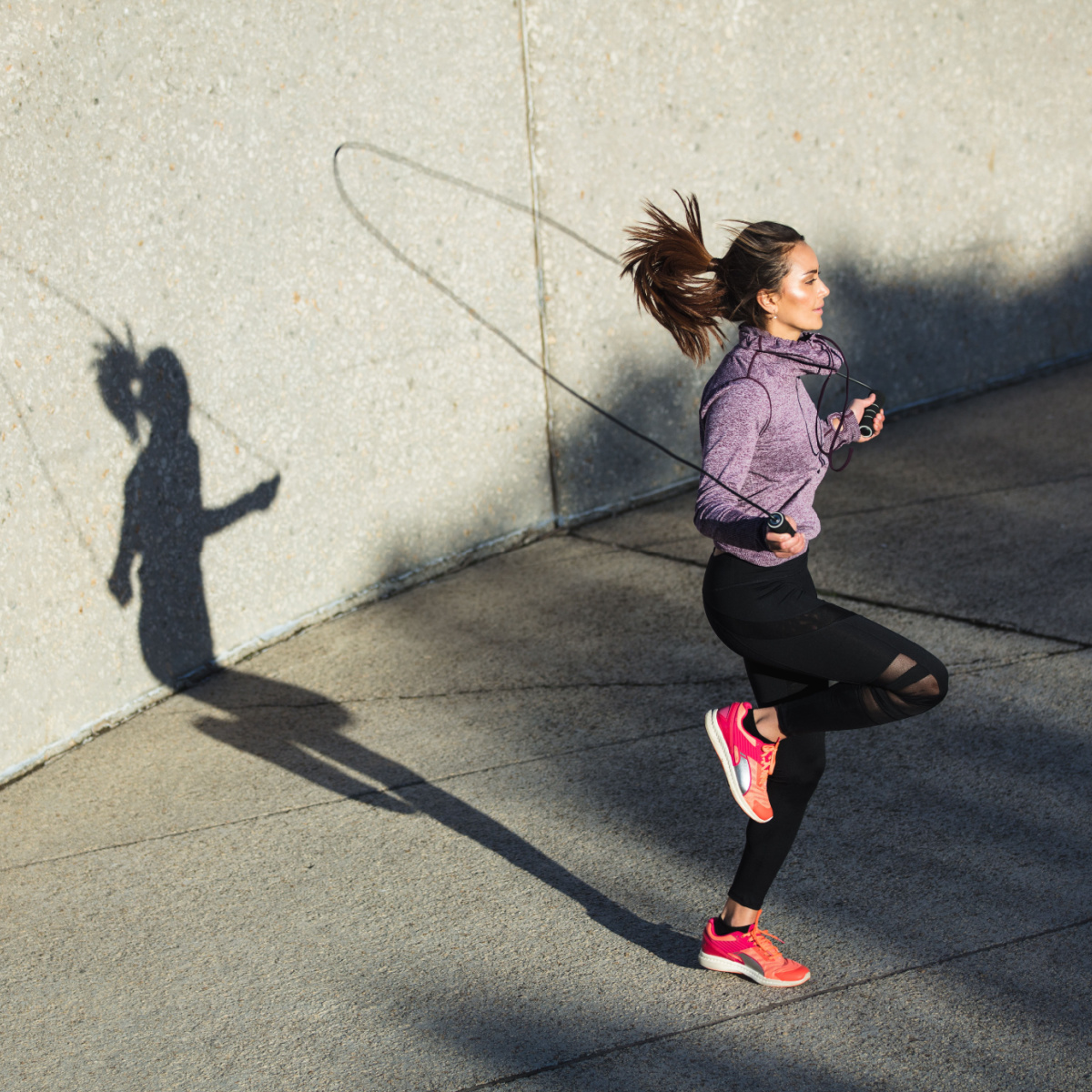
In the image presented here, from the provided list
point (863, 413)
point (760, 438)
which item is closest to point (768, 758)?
point (760, 438)

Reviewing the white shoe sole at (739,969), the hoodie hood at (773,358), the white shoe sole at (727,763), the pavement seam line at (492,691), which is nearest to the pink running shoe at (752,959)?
the white shoe sole at (739,969)

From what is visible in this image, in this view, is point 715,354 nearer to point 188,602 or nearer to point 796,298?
point 188,602

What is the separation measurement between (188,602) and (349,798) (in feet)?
4.53

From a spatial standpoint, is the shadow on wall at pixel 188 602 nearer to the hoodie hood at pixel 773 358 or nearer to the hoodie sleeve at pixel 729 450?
the hoodie sleeve at pixel 729 450

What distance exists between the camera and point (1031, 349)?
834 centimetres

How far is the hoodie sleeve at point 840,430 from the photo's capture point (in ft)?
10.2

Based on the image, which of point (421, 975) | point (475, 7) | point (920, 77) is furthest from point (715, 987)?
point (920, 77)

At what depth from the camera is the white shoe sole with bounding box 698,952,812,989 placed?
2973 mm

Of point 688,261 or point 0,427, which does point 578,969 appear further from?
point 0,427

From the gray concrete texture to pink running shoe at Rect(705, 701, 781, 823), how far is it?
43cm

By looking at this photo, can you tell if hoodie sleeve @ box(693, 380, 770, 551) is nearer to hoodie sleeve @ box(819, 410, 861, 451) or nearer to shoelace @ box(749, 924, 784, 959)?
hoodie sleeve @ box(819, 410, 861, 451)

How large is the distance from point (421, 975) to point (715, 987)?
0.70 metres

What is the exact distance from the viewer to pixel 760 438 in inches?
114

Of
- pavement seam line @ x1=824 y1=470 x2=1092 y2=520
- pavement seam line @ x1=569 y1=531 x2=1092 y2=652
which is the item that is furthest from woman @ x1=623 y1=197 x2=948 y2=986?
pavement seam line @ x1=824 y1=470 x2=1092 y2=520
